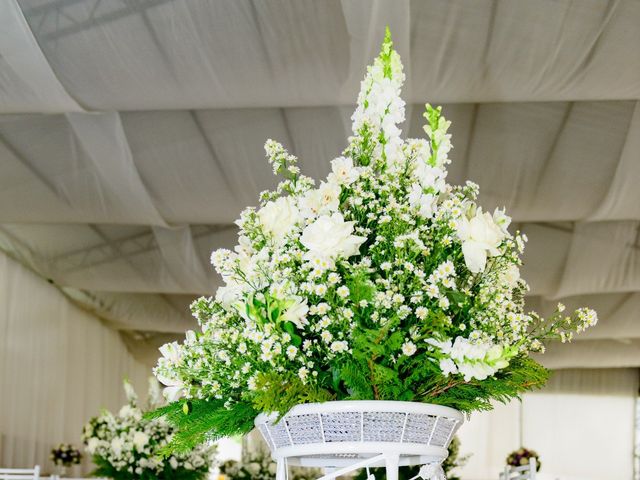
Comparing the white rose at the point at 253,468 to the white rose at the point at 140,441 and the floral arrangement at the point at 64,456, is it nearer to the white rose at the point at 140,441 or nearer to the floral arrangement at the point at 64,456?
the white rose at the point at 140,441

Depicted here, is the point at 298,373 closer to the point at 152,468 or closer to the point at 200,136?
the point at 152,468

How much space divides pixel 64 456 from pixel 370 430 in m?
11.1

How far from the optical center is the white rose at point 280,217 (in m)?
1.67

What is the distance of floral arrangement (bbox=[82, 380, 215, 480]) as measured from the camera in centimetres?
531

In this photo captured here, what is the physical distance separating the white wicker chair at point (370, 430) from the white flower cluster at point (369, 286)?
0.12 ft

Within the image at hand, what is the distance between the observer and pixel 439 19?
495 centimetres

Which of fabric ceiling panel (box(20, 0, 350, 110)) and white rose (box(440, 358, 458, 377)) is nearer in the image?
white rose (box(440, 358, 458, 377))

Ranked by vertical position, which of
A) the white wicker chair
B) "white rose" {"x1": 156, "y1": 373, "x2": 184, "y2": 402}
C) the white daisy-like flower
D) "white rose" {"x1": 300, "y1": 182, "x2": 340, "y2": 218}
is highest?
"white rose" {"x1": 300, "y1": 182, "x2": 340, "y2": 218}

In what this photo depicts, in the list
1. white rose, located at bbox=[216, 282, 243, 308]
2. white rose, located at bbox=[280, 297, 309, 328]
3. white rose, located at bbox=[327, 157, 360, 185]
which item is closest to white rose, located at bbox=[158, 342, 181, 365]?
white rose, located at bbox=[216, 282, 243, 308]

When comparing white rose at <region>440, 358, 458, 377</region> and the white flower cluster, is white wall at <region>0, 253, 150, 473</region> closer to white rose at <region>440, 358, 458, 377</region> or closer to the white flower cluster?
the white flower cluster

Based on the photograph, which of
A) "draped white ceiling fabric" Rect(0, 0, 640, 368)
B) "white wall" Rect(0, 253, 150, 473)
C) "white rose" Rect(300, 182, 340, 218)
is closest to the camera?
"white rose" Rect(300, 182, 340, 218)

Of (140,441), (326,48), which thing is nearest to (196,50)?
(326,48)

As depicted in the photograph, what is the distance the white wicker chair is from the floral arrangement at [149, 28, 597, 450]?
3 cm

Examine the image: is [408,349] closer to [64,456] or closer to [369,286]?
[369,286]
